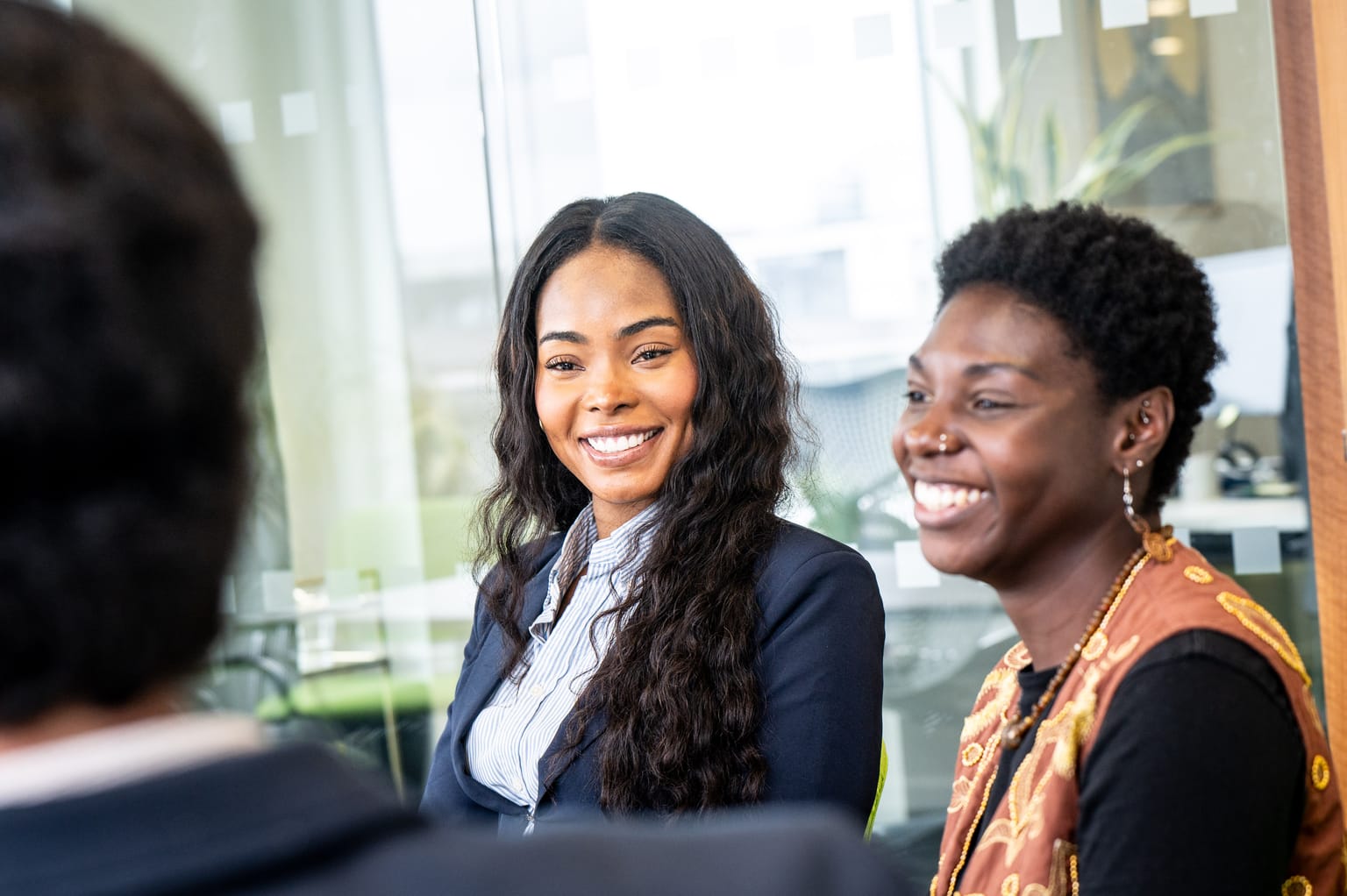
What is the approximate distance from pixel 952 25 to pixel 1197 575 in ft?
6.50

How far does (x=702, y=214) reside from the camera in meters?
3.30

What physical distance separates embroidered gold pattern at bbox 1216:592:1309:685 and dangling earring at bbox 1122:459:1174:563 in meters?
0.09

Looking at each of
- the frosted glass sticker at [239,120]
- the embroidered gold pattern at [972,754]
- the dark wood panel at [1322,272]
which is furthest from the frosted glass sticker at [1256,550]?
the frosted glass sticker at [239,120]

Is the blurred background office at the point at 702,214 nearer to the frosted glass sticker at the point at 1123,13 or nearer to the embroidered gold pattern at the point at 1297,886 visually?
the frosted glass sticker at the point at 1123,13

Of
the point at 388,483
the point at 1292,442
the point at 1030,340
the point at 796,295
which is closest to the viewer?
the point at 1030,340

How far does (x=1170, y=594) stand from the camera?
135 cm

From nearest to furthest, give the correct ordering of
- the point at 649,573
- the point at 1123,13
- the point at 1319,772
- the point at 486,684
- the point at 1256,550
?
1. the point at 1319,772
2. the point at 649,573
3. the point at 486,684
4. the point at 1256,550
5. the point at 1123,13

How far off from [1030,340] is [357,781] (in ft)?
3.44

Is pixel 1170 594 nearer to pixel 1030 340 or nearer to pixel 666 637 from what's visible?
pixel 1030 340

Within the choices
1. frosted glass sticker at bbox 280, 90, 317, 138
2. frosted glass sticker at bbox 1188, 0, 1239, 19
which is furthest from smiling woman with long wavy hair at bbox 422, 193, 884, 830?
frosted glass sticker at bbox 280, 90, 317, 138

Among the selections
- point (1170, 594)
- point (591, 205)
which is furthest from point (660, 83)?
point (1170, 594)

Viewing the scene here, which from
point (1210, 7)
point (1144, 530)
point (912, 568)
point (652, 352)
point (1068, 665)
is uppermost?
point (1210, 7)

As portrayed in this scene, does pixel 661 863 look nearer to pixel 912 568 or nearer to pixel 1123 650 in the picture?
pixel 1123 650

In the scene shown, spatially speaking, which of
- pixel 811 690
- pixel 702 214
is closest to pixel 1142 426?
pixel 811 690
